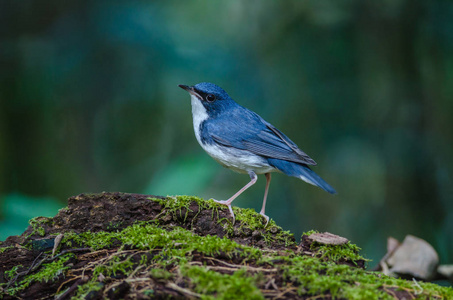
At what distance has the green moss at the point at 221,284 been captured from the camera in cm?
206

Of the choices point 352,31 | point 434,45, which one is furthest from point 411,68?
point 352,31

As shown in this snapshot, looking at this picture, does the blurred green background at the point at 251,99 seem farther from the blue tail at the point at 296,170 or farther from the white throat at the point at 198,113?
the blue tail at the point at 296,170

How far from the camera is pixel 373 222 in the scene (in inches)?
267

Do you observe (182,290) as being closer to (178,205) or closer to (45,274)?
(45,274)

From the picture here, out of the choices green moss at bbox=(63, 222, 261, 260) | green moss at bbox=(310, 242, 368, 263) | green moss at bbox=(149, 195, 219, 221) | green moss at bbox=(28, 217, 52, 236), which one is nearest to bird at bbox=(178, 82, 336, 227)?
green moss at bbox=(149, 195, 219, 221)

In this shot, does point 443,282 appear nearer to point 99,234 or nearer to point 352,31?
point 352,31

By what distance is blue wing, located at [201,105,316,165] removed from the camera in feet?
13.3

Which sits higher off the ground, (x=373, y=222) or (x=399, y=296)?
(x=373, y=222)

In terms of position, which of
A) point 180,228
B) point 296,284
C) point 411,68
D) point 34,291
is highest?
point 411,68

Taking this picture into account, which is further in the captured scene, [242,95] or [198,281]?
[242,95]

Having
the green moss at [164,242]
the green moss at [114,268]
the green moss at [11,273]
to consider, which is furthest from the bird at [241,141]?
the green moss at [11,273]

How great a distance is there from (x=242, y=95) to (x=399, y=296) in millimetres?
4912

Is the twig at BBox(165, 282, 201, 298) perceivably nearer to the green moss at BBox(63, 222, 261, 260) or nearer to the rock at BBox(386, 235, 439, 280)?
the green moss at BBox(63, 222, 261, 260)

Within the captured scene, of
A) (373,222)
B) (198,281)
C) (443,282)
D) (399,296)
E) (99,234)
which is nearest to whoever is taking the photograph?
(198,281)
